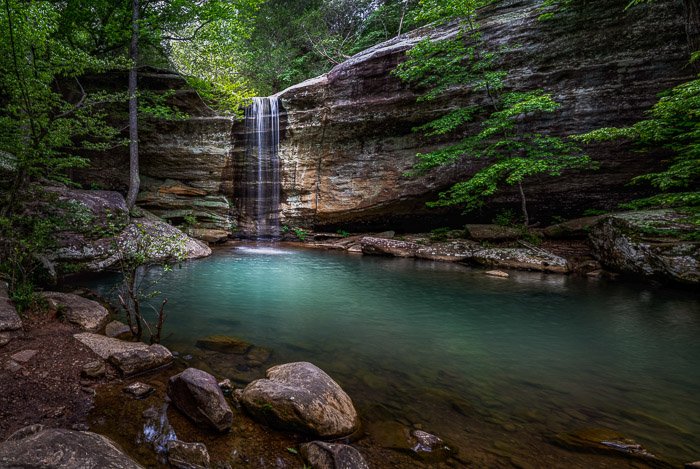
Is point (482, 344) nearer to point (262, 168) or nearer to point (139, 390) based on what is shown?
point (139, 390)

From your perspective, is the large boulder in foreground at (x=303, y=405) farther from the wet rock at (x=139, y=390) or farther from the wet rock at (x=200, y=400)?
the wet rock at (x=139, y=390)

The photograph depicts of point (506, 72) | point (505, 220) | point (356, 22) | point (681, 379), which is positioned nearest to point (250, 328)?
point (681, 379)

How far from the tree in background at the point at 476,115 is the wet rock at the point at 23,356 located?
1200 cm

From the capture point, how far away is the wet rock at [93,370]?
2.91 m

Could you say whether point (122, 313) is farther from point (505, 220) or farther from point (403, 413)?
point (505, 220)

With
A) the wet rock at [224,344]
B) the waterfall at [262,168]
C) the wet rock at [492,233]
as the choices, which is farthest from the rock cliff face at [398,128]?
the wet rock at [224,344]

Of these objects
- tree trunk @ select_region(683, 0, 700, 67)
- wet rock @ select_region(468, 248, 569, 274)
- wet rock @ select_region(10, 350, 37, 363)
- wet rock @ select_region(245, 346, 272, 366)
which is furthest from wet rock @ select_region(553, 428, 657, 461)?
tree trunk @ select_region(683, 0, 700, 67)

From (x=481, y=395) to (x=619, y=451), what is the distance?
3.57ft

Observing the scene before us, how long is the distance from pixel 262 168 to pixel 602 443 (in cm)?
A: 1599

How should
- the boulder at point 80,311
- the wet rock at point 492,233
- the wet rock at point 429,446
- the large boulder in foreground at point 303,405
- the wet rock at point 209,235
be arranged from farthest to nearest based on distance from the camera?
the wet rock at point 209,235
the wet rock at point 492,233
the boulder at point 80,311
the large boulder in foreground at point 303,405
the wet rock at point 429,446

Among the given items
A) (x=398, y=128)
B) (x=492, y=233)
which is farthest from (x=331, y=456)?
(x=398, y=128)

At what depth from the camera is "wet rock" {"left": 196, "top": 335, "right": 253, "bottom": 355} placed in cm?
391

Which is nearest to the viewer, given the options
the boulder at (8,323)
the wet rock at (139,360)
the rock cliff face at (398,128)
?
the wet rock at (139,360)

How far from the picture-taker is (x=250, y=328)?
4.73 meters
